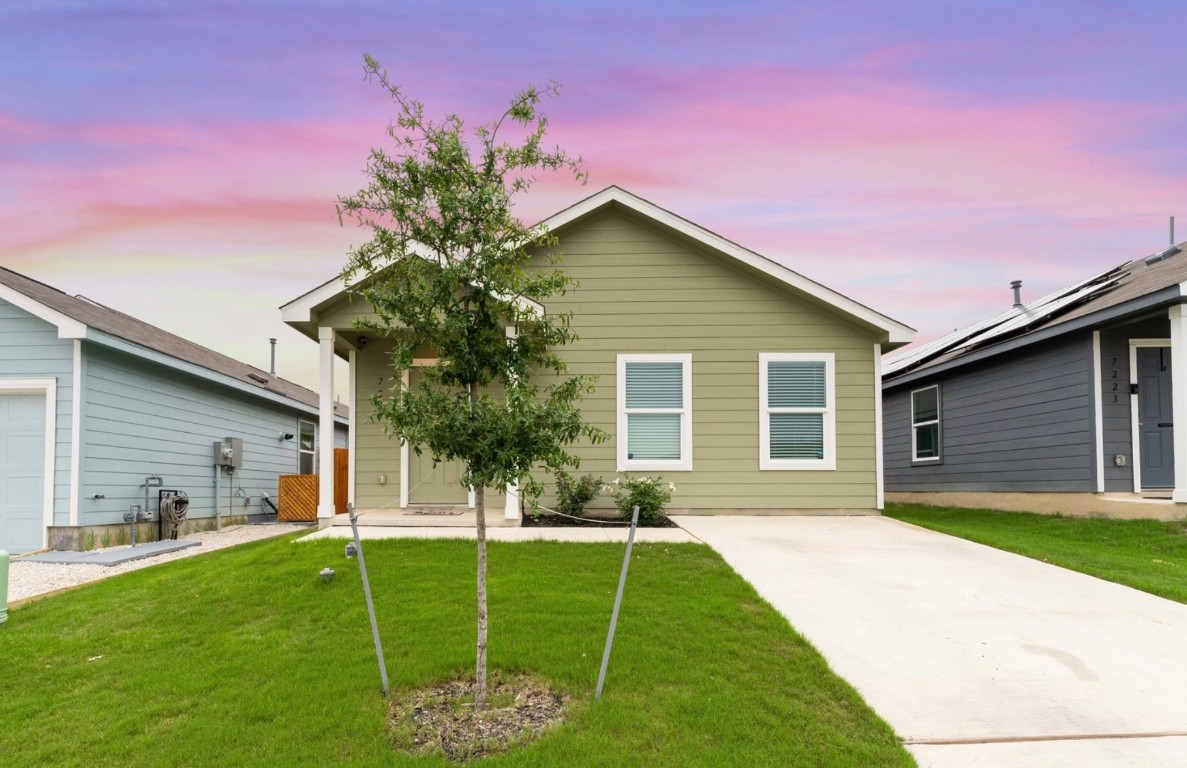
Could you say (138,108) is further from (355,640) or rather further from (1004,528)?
(1004,528)

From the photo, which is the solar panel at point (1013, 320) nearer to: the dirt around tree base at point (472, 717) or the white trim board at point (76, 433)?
the dirt around tree base at point (472, 717)

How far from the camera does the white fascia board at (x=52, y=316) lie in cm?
1052

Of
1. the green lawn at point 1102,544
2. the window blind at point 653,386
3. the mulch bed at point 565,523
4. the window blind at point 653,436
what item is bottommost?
the green lawn at point 1102,544

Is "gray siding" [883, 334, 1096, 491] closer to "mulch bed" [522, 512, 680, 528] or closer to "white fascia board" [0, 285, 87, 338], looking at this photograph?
"mulch bed" [522, 512, 680, 528]

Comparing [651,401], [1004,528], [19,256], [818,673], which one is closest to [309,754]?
[818,673]

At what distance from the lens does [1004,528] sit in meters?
11.6

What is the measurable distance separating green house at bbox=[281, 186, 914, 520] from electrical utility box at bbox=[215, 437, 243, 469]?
506 cm

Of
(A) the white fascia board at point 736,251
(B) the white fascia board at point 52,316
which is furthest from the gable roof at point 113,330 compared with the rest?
(A) the white fascia board at point 736,251

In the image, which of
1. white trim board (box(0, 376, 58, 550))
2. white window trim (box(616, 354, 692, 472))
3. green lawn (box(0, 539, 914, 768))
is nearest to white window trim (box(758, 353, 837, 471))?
white window trim (box(616, 354, 692, 472))

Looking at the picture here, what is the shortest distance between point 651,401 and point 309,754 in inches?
317

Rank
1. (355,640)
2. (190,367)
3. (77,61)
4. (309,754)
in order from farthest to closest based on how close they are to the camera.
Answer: (190,367)
(77,61)
(355,640)
(309,754)

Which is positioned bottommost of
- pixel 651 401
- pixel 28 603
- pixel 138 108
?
pixel 28 603

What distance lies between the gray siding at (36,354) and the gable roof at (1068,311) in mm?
15335

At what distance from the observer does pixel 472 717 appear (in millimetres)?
4371
